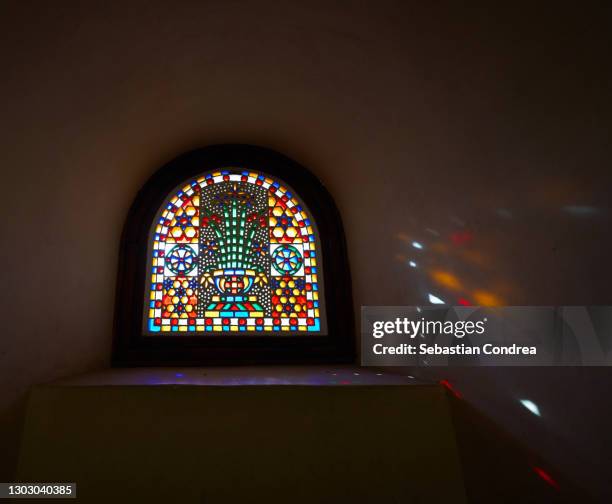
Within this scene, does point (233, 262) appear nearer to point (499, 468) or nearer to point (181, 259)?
point (181, 259)

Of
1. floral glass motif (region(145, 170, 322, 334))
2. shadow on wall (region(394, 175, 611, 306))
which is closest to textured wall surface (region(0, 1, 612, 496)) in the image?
shadow on wall (region(394, 175, 611, 306))

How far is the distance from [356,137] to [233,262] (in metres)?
1.10

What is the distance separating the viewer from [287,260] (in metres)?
2.61

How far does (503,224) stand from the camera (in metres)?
1.41

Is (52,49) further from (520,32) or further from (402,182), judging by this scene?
(520,32)

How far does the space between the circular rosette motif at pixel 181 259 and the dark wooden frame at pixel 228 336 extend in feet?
0.53

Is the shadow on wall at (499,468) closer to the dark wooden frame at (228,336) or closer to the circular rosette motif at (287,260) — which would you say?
the dark wooden frame at (228,336)

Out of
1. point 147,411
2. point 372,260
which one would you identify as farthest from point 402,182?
point 147,411

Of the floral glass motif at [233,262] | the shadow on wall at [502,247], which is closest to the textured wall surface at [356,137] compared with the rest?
the shadow on wall at [502,247]

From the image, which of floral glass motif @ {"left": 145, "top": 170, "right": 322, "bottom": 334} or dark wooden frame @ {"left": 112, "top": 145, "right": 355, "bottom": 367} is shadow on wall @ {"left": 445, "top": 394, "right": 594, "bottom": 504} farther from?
floral glass motif @ {"left": 145, "top": 170, "right": 322, "bottom": 334}

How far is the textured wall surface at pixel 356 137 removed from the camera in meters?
1.20

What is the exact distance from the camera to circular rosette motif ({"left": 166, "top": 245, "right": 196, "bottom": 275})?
100 inches

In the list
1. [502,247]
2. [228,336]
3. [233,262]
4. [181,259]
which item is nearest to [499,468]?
[502,247]

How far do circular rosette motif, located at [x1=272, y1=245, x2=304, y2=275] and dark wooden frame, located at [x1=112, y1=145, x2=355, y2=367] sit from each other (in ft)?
0.58
